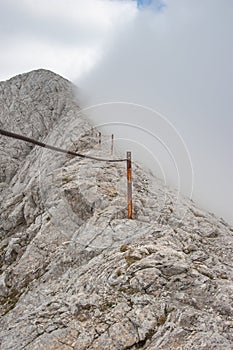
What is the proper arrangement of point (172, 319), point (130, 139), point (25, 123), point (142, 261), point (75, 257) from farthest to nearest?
point (25, 123) < point (130, 139) < point (75, 257) < point (142, 261) < point (172, 319)

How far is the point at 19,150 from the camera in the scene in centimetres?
5281

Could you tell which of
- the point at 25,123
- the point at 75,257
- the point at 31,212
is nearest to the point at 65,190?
the point at 31,212

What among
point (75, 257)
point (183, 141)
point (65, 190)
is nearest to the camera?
point (75, 257)

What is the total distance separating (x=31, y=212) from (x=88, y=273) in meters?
13.3

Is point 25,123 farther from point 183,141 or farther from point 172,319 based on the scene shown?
point 172,319

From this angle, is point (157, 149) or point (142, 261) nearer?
point (142, 261)

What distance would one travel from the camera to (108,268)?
1616 cm

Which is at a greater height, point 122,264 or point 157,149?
point 157,149

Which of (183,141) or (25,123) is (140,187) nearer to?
(25,123)

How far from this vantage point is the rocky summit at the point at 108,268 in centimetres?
1207

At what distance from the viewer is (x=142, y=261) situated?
15703mm

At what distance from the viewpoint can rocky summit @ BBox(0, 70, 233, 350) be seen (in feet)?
39.6

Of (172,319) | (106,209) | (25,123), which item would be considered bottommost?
(172,319)

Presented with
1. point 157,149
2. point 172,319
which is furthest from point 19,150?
point 172,319
